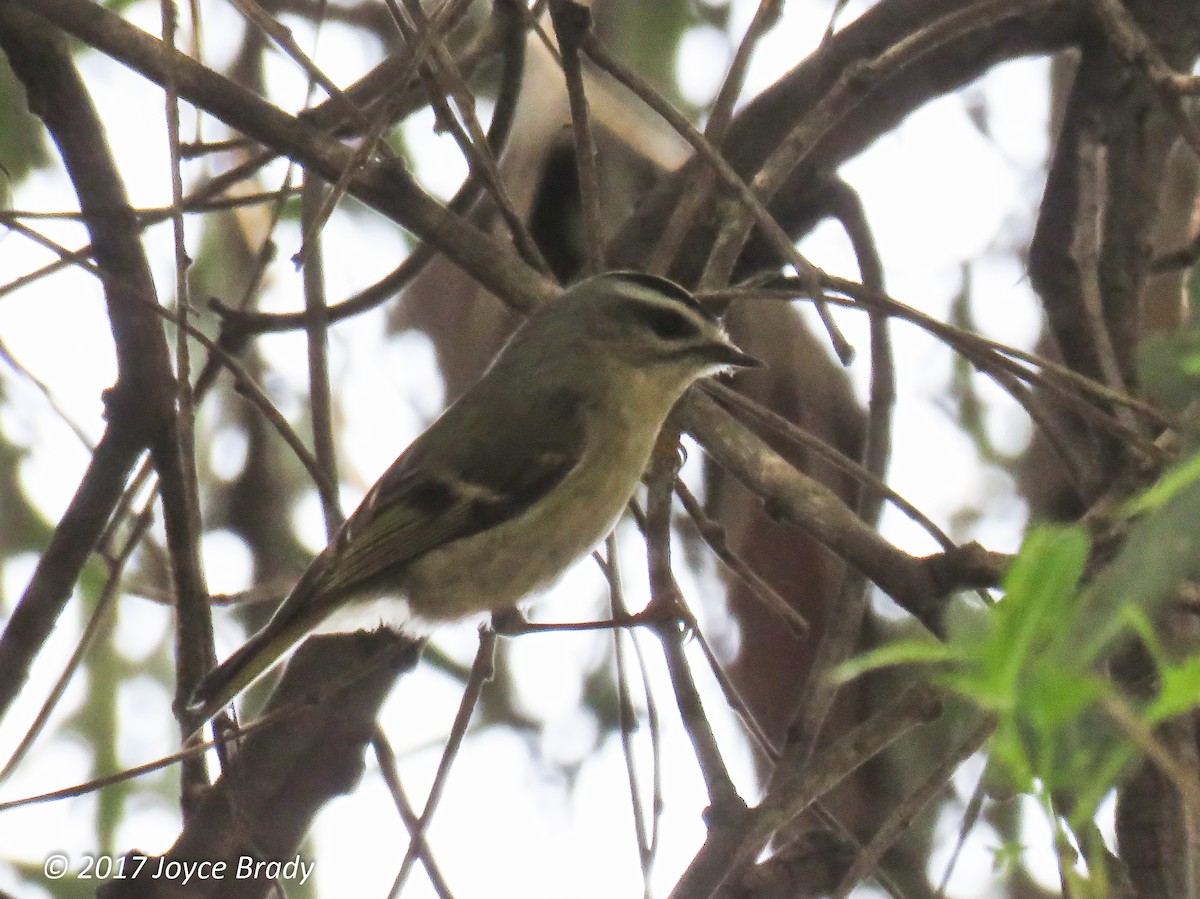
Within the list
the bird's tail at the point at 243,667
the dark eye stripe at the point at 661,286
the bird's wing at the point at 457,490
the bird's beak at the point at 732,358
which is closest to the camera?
the bird's tail at the point at 243,667

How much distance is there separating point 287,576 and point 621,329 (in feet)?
3.39

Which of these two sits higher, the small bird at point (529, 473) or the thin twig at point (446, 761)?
the small bird at point (529, 473)

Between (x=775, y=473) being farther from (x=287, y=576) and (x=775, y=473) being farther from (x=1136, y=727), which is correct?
(x=287, y=576)

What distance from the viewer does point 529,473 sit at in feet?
9.73

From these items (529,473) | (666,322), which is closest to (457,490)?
(529,473)

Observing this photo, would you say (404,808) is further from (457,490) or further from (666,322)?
(666,322)

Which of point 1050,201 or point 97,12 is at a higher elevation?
point 97,12

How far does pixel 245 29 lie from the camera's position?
12.7 ft

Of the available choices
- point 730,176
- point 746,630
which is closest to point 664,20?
point 746,630

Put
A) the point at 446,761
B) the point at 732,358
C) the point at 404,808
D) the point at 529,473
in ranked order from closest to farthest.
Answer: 1. the point at 446,761
2. the point at 404,808
3. the point at 732,358
4. the point at 529,473

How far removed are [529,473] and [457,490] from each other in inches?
6.1

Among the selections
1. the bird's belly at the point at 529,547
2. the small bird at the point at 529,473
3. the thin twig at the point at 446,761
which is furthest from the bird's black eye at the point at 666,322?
the thin twig at the point at 446,761

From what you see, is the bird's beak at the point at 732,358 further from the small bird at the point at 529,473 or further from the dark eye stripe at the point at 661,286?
the dark eye stripe at the point at 661,286

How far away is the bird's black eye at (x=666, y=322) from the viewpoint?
2.81m
